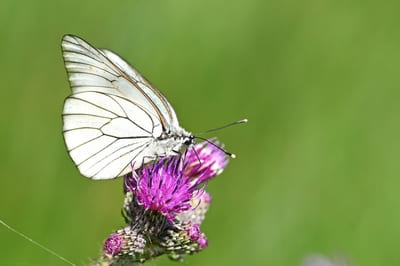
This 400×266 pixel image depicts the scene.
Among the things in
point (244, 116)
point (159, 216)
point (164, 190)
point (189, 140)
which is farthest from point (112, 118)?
point (244, 116)

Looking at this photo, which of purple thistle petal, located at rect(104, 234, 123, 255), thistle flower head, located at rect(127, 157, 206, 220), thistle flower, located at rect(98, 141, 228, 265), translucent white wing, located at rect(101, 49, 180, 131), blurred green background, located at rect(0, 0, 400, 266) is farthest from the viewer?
blurred green background, located at rect(0, 0, 400, 266)

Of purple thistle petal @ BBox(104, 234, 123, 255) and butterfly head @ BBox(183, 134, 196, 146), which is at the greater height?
butterfly head @ BBox(183, 134, 196, 146)

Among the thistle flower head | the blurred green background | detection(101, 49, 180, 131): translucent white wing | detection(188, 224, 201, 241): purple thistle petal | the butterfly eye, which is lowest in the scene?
detection(188, 224, 201, 241): purple thistle petal

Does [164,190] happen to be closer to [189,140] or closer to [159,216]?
[159,216]

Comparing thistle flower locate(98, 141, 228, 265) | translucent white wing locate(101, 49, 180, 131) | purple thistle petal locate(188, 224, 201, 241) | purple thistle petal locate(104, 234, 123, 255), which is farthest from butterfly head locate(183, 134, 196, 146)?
purple thistle petal locate(104, 234, 123, 255)

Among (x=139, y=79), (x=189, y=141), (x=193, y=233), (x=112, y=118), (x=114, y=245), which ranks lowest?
(x=114, y=245)

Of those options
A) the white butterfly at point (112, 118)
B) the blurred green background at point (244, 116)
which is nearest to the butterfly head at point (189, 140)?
the white butterfly at point (112, 118)

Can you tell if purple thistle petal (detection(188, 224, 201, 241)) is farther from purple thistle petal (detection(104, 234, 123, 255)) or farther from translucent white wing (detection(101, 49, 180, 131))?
translucent white wing (detection(101, 49, 180, 131))

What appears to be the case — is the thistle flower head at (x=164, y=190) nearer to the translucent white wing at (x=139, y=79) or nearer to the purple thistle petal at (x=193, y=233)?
the purple thistle petal at (x=193, y=233)
